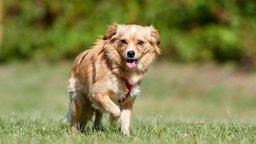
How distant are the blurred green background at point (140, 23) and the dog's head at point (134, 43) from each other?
44.0 feet

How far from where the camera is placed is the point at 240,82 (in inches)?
808

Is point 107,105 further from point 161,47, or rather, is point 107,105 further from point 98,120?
point 161,47

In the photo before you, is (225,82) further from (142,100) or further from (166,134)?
(166,134)

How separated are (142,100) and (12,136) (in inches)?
500

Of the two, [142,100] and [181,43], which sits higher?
[181,43]

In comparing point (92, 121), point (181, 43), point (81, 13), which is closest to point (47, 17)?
point (81, 13)

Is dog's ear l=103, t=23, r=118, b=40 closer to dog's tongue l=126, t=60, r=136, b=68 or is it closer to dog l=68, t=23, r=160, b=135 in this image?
dog l=68, t=23, r=160, b=135

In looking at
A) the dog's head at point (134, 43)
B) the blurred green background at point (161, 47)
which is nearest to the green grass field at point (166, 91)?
the blurred green background at point (161, 47)

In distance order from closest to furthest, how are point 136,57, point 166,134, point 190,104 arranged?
1. point 166,134
2. point 136,57
3. point 190,104

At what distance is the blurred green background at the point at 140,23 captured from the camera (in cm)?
2269

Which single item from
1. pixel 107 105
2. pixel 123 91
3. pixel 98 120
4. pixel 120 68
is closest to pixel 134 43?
pixel 120 68

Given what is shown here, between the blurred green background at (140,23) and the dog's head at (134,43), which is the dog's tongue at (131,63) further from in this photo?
the blurred green background at (140,23)

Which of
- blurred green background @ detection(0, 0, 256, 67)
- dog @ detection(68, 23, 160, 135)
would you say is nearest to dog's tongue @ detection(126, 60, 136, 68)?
dog @ detection(68, 23, 160, 135)

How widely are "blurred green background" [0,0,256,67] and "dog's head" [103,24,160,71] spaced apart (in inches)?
528
